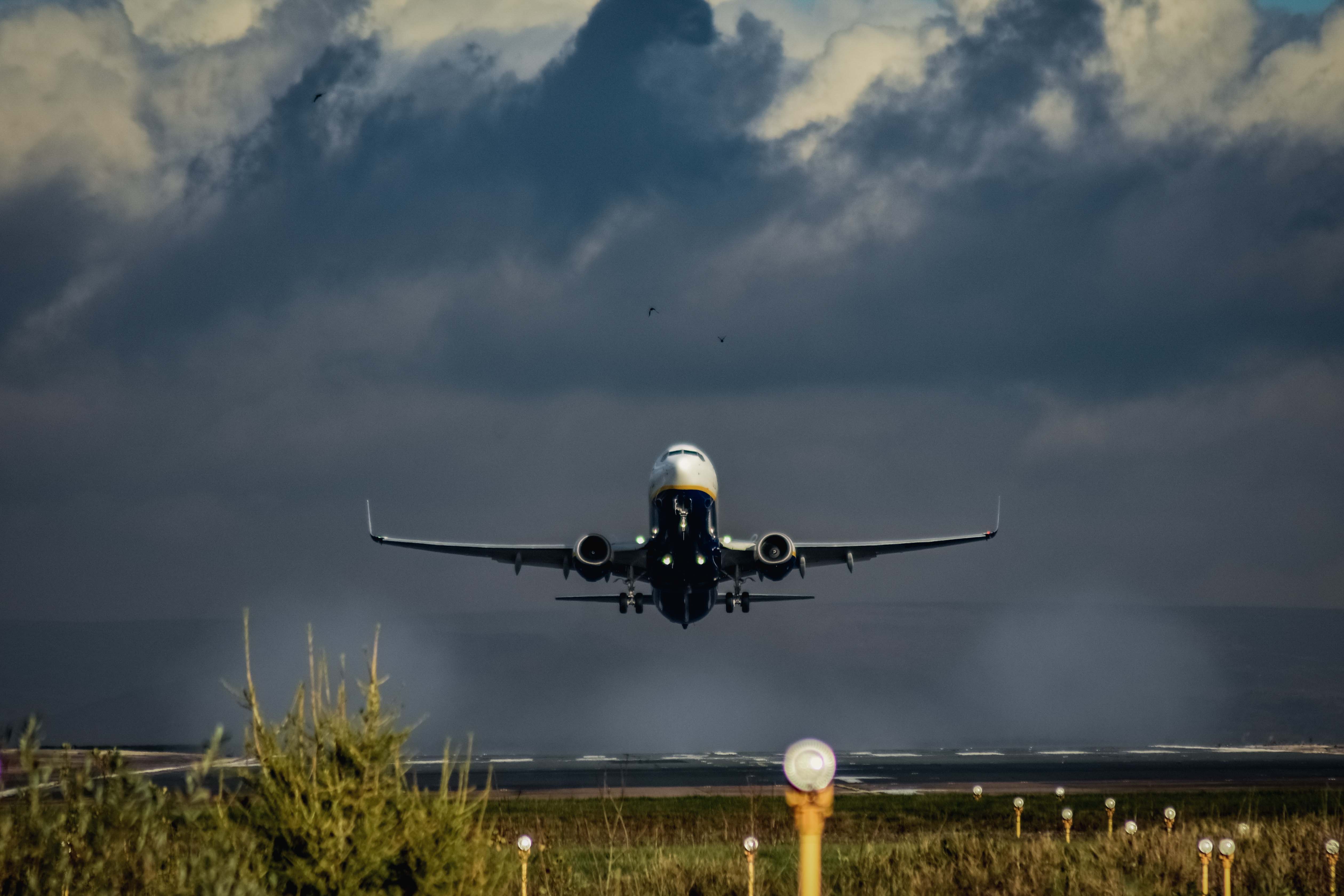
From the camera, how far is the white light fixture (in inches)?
289

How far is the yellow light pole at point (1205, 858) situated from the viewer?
14.4 metres

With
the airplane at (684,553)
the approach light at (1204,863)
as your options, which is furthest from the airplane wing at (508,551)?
the approach light at (1204,863)

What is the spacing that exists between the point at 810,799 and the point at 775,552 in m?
38.6

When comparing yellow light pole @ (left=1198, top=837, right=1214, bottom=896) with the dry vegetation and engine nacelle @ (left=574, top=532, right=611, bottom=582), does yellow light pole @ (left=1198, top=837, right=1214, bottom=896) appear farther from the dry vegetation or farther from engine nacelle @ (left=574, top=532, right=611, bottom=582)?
engine nacelle @ (left=574, top=532, right=611, bottom=582)

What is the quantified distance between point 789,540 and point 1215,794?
18487 millimetres

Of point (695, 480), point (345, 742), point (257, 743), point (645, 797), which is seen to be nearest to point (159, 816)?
point (257, 743)

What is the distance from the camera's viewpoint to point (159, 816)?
10336 mm

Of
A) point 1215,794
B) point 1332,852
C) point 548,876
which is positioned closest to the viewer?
point 1332,852

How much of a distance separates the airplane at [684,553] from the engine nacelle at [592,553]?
29mm

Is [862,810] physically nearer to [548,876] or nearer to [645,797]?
[645,797]

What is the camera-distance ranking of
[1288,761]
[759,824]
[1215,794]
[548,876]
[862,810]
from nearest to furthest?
1. [548,876]
2. [759,824]
3. [862,810]
4. [1215,794]
5. [1288,761]

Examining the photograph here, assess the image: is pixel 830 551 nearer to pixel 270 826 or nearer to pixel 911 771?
pixel 911 771

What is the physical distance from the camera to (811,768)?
7.38m

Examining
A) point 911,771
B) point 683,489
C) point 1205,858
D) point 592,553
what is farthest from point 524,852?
point 911,771
